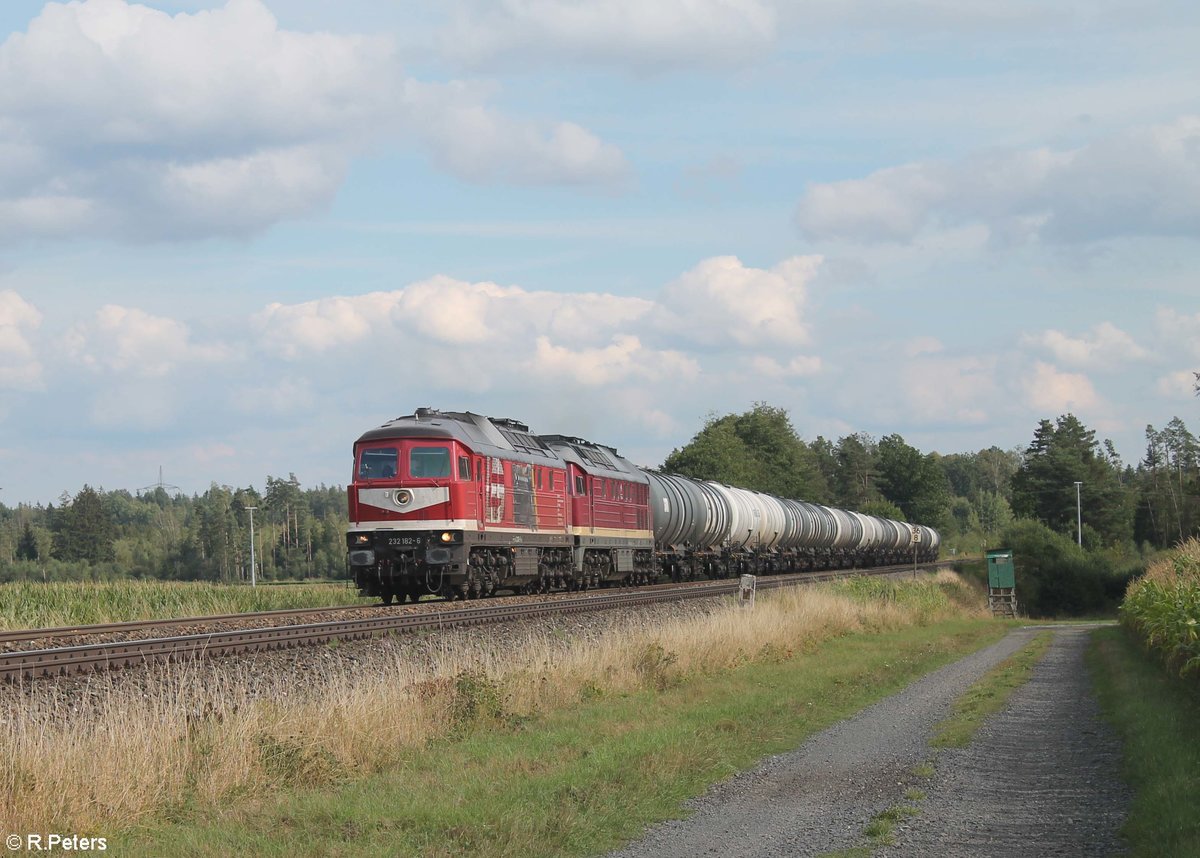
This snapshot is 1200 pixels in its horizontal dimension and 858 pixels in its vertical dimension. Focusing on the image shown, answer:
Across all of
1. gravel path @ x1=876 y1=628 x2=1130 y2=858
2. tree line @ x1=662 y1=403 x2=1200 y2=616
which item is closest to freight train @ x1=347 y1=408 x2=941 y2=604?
gravel path @ x1=876 y1=628 x2=1130 y2=858

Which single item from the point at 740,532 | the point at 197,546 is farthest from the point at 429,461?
the point at 197,546

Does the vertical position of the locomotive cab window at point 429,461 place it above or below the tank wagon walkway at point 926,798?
Answer: above

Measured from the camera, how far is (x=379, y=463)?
2919cm

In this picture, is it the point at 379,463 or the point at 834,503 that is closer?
the point at 379,463

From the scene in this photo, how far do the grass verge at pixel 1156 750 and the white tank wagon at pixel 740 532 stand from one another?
79.3 ft

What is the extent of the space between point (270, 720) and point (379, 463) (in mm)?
17394

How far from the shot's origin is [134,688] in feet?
45.6

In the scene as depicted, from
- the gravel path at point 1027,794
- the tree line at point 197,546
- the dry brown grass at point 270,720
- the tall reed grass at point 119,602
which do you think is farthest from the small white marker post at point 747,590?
the tree line at point 197,546

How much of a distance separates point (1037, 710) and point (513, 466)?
17330 millimetres

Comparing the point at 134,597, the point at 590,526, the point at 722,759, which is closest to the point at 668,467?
the point at 590,526

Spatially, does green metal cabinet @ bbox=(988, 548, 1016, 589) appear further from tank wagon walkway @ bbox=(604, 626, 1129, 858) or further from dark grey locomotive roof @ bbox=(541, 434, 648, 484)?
tank wagon walkway @ bbox=(604, 626, 1129, 858)

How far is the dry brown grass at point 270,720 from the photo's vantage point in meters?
9.55

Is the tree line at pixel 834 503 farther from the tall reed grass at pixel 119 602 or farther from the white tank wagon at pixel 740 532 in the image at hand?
the tall reed grass at pixel 119 602

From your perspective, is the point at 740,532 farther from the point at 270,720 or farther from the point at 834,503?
the point at 834,503
